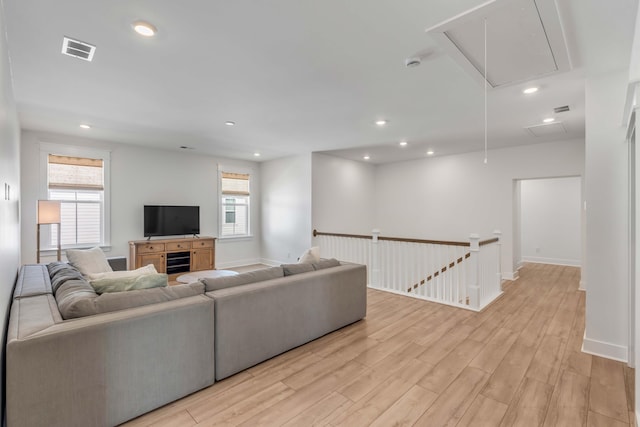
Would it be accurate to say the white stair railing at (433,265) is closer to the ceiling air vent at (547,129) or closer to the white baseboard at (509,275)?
the white baseboard at (509,275)

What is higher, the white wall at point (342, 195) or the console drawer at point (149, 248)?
the white wall at point (342, 195)

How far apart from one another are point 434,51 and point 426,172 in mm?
5089

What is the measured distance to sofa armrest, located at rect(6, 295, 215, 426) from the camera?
1.60 m

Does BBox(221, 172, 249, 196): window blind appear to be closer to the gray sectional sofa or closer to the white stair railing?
the white stair railing

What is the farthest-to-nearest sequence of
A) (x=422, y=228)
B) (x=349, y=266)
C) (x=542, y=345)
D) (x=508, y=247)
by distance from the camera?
(x=422, y=228) → (x=508, y=247) → (x=349, y=266) → (x=542, y=345)

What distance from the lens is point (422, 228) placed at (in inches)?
289

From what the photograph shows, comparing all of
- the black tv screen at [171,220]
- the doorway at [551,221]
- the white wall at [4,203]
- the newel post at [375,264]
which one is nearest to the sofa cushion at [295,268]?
the white wall at [4,203]

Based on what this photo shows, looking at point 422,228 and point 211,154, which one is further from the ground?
point 211,154

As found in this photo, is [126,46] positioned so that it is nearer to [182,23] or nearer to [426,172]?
[182,23]

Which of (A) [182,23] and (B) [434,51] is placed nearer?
(A) [182,23]

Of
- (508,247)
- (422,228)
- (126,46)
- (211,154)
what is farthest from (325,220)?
(126,46)

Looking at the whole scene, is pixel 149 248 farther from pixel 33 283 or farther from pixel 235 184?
pixel 33 283

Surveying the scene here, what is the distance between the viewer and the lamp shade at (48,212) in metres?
4.02

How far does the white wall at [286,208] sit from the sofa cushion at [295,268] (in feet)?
10.6
